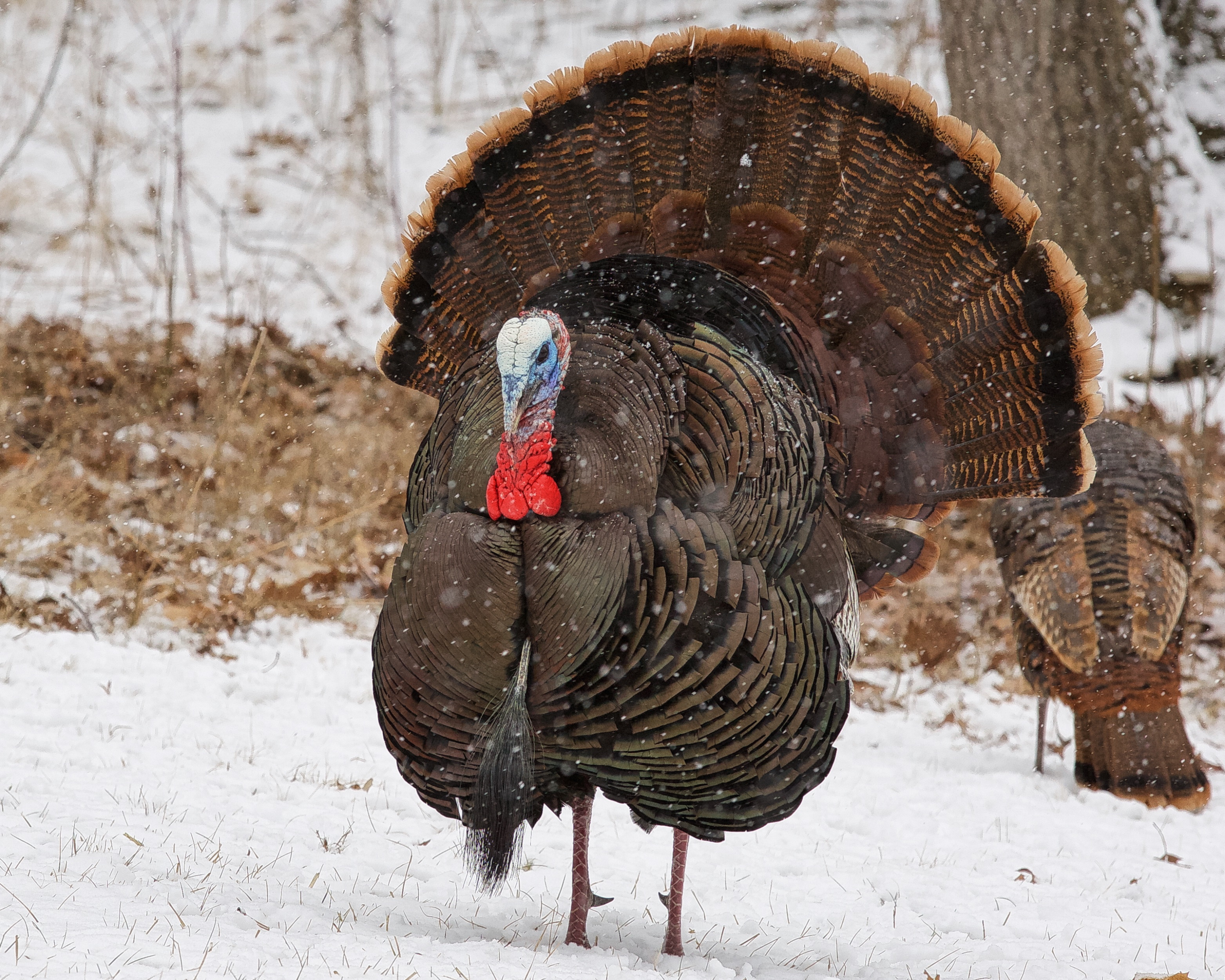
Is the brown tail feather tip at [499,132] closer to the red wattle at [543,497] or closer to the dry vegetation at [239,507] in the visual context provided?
the red wattle at [543,497]

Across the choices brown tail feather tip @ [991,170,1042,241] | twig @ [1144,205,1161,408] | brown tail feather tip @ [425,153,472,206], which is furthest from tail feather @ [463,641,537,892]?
twig @ [1144,205,1161,408]

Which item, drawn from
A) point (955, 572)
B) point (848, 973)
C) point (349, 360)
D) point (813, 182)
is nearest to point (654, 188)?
point (813, 182)

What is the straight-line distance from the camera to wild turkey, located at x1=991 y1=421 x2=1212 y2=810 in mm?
4727

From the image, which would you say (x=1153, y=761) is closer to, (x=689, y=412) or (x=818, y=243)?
(x=818, y=243)

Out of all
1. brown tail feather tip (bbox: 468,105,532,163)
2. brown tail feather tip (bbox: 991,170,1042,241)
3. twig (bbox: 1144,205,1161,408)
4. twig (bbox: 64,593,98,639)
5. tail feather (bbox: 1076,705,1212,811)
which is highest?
twig (bbox: 1144,205,1161,408)

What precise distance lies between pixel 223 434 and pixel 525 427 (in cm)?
443

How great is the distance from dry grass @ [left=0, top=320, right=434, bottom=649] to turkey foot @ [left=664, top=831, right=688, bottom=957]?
292cm

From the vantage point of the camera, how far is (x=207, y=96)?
1253 centimetres

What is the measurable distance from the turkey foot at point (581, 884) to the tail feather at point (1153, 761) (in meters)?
2.73

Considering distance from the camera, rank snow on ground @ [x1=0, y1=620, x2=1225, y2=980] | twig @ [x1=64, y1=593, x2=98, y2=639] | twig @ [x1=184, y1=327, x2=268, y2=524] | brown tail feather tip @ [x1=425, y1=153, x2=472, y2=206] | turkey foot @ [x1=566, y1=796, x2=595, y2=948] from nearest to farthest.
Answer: snow on ground @ [x1=0, y1=620, x2=1225, y2=980], turkey foot @ [x1=566, y1=796, x2=595, y2=948], brown tail feather tip @ [x1=425, y1=153, x2=472, y2=206], twig @ [x1=64, y1=593, x2=98, y2=639], twig @ [x1=184, y1=327, x2=268, y2=524]

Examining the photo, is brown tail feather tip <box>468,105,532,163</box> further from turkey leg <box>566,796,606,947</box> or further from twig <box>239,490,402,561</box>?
twig <box>239,490,402,561</box>

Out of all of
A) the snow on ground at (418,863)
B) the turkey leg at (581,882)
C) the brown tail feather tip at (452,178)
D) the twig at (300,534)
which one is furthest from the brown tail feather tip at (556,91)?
the twig at (300,534)

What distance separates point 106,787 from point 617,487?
80.4 inches

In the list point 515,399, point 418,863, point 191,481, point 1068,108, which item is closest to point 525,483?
point 515,399
